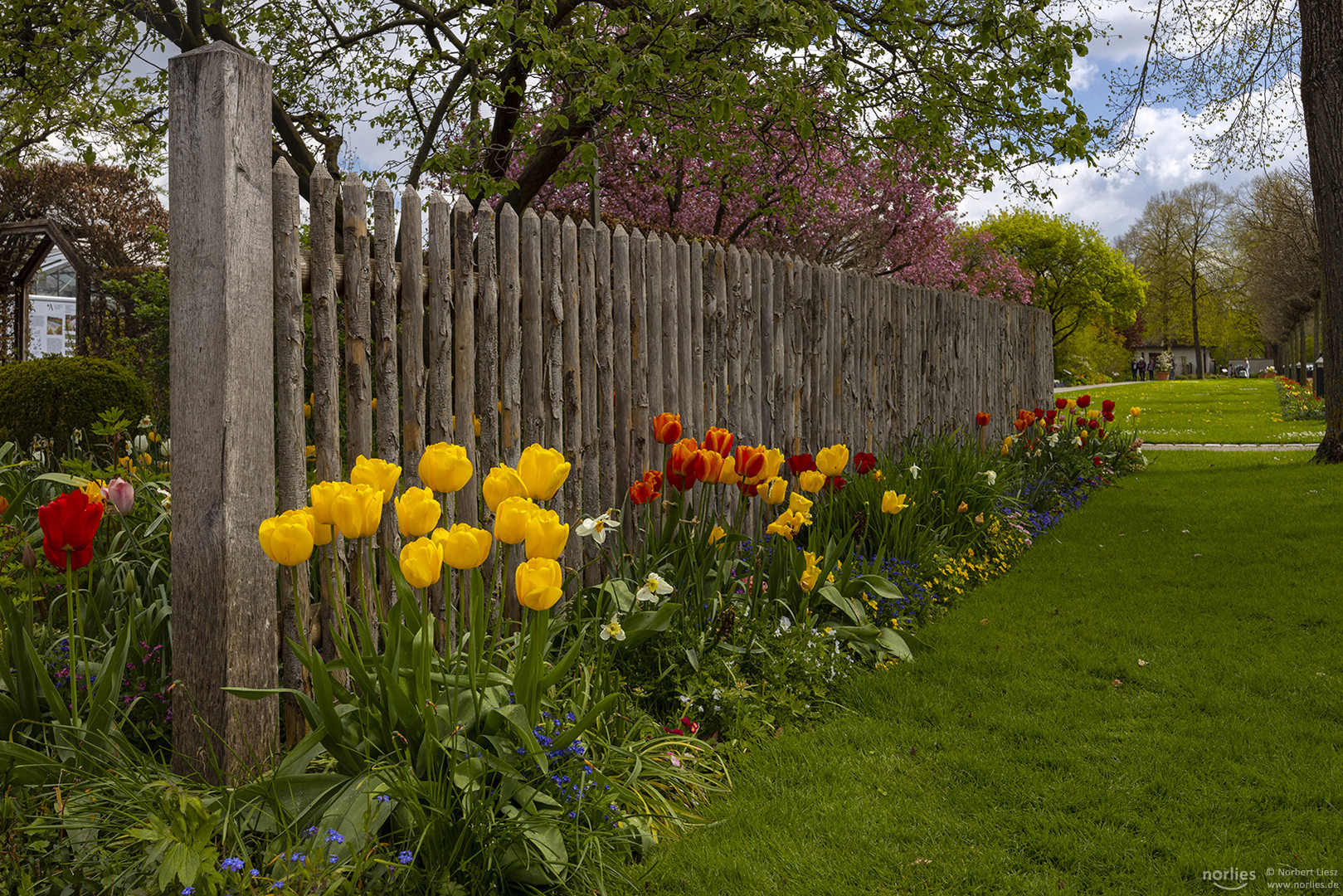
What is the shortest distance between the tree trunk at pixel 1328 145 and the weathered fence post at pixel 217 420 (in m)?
11.2

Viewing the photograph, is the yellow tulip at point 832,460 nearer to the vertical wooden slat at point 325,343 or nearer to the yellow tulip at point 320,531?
the vertical wooden slat at point 325,343

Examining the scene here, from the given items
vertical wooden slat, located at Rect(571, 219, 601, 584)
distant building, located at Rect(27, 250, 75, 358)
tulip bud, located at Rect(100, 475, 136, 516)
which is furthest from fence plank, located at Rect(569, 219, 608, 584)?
distant building, located at Rect(27, 250, 75, 358)

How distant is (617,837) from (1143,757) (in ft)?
6.82

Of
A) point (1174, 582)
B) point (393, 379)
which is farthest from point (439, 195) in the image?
point (1174, 582)

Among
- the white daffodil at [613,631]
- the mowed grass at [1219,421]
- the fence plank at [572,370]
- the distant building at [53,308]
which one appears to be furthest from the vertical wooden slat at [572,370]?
the distant building at [53,308]

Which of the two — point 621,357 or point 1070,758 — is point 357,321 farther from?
point 1070,758

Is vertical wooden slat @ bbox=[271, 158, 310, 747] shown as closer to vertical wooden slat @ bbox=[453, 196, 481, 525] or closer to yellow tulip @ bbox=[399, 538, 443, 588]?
vertical wooden slat @ bbox=[453, 196, 481, 525]

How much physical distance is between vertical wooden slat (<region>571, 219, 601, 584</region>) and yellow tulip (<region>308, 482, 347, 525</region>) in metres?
2.11

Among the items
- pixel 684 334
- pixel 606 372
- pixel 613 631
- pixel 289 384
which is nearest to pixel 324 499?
pixel 289 384

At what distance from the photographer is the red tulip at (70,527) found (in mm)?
2225

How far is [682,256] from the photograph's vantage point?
4.95m

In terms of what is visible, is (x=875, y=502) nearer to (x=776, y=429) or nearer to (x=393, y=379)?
(x=776, y=429)

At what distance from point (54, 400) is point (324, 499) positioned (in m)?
7.00

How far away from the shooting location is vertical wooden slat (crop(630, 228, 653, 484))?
457cm
